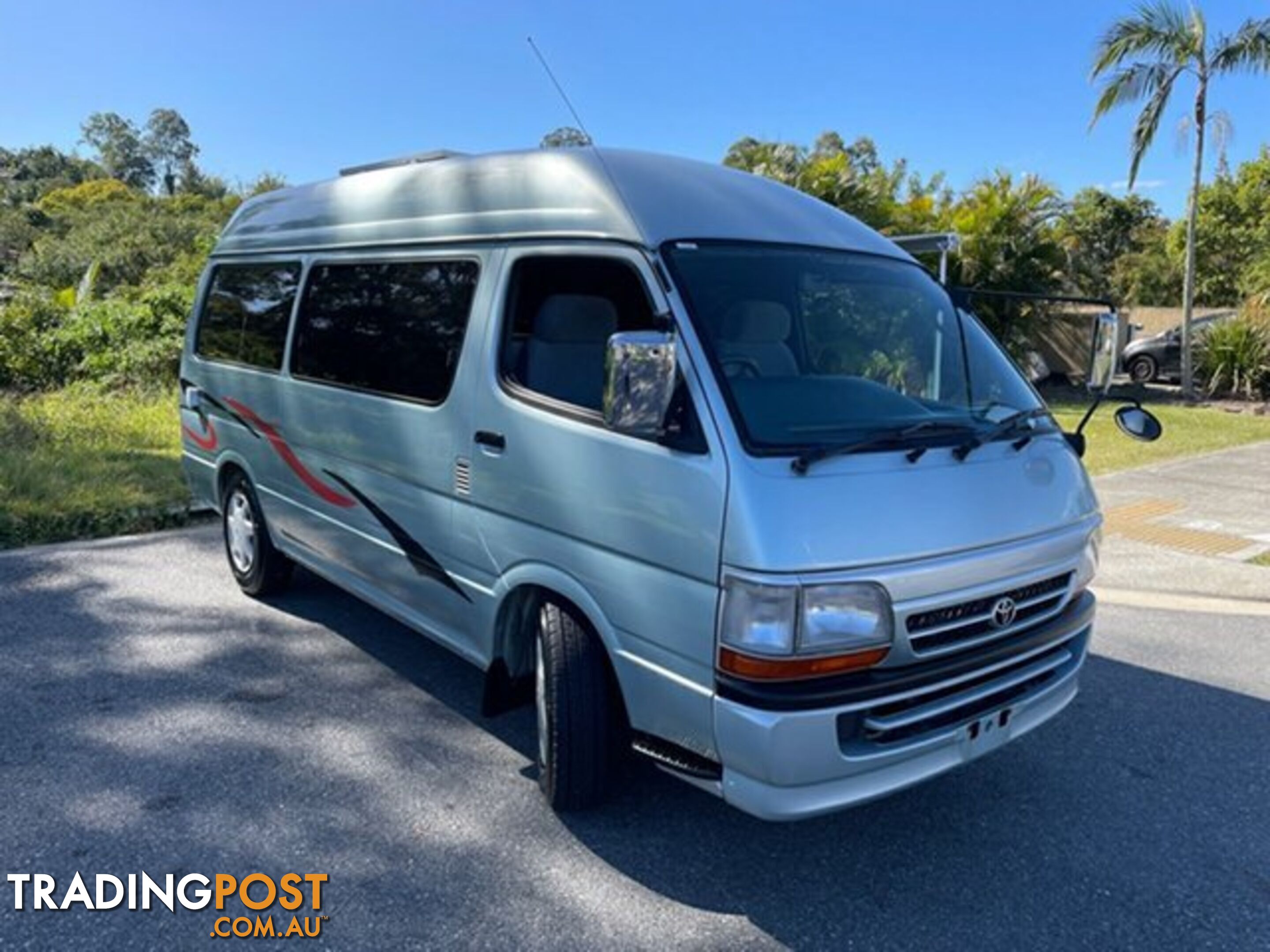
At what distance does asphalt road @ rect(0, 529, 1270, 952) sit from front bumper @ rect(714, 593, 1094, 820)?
51 cm

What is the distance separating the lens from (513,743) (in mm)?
4012

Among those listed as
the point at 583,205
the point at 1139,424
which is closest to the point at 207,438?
the point at 583,205

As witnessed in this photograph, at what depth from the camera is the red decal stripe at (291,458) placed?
15.3ft

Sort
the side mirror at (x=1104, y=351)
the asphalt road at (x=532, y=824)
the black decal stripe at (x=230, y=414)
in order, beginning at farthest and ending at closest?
the black decal stripe at (x=230, y=414), the side mirror at (x=1104, y=351), the asphalt road at (x=532, y=824)

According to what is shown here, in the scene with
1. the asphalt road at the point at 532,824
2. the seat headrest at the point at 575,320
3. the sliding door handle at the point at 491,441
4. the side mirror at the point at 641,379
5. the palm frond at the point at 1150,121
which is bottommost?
the asphalt road at the point at 532,824

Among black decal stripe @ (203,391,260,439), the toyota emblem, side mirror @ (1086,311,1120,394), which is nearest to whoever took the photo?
the toyota emblem

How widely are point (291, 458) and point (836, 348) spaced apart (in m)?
3.11

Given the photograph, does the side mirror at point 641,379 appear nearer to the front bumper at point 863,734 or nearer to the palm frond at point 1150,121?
the front bumper at point 863,734

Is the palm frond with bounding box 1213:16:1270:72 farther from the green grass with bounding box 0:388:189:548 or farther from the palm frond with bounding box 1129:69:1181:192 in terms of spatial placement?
the green grass with bounding box 0:388:189:548

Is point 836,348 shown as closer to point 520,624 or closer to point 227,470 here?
point 520,624

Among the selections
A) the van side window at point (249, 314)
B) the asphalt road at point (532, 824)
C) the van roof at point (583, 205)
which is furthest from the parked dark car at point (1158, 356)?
the van side window at point (249, 314)

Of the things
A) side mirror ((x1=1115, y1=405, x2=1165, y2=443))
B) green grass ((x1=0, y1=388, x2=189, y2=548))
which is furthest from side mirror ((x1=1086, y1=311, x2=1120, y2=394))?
green grass ((x1=0, y1=388, x2=189, y2=548))

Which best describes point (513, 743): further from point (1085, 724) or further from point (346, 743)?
point (1085, 724)

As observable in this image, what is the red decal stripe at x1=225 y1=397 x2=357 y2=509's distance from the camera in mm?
4652
